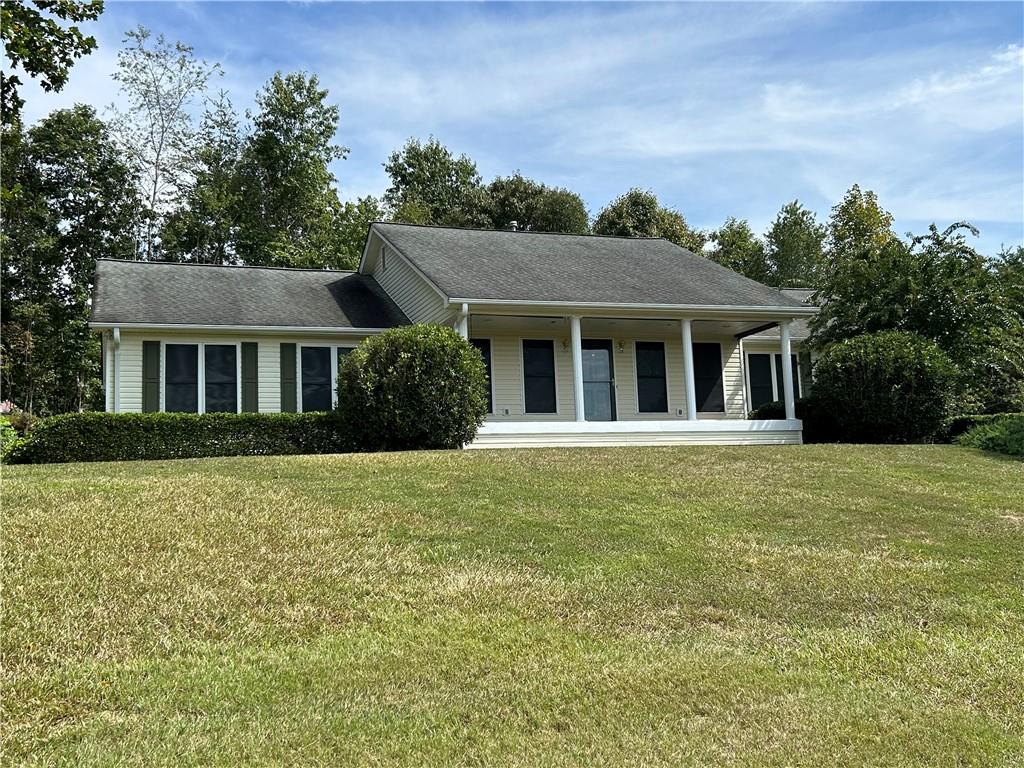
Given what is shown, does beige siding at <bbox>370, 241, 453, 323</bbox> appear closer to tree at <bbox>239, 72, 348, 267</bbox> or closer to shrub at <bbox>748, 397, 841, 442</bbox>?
shrub at <bbox>748, 397, 841, 442</bbox>

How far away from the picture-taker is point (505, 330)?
58.7 ft

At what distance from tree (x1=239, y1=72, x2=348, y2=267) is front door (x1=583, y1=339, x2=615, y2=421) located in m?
18.3

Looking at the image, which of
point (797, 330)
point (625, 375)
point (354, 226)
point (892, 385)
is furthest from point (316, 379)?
point (354, 226)

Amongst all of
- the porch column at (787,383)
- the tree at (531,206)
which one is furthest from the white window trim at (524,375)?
the tree at (531,206)

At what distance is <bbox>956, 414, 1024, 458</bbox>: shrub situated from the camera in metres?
13.4

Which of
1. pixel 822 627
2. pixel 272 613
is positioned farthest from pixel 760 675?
pixel 272 613

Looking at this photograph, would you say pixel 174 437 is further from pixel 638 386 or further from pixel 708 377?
pixel 708 377

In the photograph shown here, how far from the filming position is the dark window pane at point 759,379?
2067 centimetres

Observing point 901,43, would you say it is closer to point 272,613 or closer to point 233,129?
point 272,613

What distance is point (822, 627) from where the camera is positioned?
5344 mm

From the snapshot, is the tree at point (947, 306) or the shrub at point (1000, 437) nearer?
the shrub at point (1000, 437)

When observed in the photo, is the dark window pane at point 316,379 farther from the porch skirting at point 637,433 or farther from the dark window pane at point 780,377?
the dark window pane at point 780,377

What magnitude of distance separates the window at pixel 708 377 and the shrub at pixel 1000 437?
5.56 metres

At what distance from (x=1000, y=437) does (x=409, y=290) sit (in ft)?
38.6
